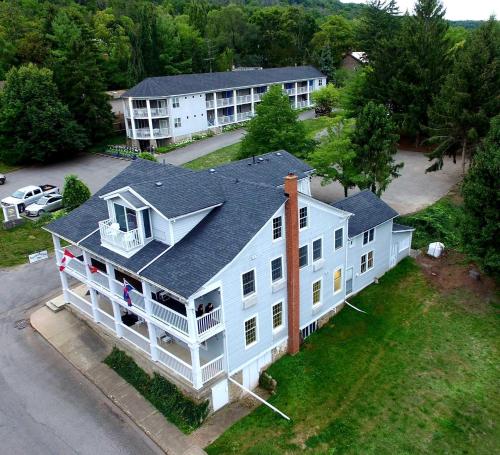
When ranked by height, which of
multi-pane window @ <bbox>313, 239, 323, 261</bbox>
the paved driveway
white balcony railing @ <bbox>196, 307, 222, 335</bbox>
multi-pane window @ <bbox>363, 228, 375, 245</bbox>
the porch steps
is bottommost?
the porch steps

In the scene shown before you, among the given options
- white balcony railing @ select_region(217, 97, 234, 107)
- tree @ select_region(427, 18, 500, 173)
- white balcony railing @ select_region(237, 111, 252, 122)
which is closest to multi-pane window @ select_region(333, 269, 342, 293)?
tree @ select_region(427, 18, 500, 173)

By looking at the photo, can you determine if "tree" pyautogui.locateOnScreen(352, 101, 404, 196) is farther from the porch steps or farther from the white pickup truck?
the white pickup truck

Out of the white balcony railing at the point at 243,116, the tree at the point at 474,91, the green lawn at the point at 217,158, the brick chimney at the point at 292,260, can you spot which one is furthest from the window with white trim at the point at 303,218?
the white balcony railing at the point at 243,116

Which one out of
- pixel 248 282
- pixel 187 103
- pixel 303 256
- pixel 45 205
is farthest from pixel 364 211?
pixel 187 103

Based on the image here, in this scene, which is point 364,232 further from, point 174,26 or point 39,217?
point 174,26

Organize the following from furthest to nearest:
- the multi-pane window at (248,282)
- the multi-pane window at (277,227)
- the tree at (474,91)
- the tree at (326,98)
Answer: the tree at (326,98) → the tree at (474,91) → the multi-pane window at (277,227) → the multi-pane window at (248,282)

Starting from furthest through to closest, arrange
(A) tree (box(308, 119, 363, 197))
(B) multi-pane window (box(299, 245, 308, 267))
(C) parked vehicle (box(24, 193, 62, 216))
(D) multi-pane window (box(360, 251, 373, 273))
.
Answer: (C) parked vehicle (box(24, 193, 62, 216))
(A) tree (box(308, 119, 363, 197))
(D) multi-pane window (box(360, 251, 373, 273))
(B) multi-pane window (box(299, 245, 308, 267))

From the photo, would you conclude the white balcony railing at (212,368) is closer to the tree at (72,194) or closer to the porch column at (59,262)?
the porch column at (59,262)

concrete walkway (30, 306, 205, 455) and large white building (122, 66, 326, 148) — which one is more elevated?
large white building (122, 66, 326, 148)
